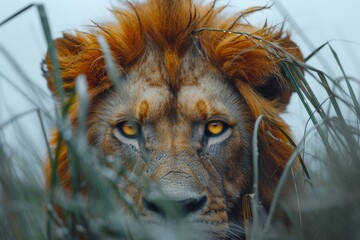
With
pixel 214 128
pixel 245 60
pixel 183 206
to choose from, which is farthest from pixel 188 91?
pixel 183 206

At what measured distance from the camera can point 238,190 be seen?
3.74 meters

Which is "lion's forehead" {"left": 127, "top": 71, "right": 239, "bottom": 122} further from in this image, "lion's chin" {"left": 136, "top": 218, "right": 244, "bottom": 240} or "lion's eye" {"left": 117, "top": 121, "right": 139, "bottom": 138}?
"lion's chin" {"left": 136, "top": 218, "right": 244, "bottom": 240}

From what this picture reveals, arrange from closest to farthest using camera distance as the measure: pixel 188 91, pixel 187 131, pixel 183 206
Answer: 1. pixel 183 206
2. pixel 187 131
3. pixel 188 91

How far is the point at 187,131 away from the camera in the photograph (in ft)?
12.0

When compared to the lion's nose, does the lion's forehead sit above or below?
above

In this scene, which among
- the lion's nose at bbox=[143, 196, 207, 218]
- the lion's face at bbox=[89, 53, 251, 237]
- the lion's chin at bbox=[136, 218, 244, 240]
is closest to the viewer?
the lion's chin at bbox=[136, 218, 244, 240]

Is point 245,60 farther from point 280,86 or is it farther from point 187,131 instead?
point 187,131

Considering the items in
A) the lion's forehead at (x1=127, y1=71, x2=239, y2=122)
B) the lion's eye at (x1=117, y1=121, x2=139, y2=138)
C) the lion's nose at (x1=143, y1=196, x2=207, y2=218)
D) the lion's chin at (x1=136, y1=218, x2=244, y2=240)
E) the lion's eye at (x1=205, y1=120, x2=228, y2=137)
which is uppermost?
the lion's forehead at (x1=127, y1=71, x2=239, y2=122)

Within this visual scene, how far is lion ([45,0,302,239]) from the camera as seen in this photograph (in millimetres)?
3682

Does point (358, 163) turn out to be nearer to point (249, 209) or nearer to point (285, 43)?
point (249, 209)

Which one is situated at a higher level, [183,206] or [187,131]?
[187,131]

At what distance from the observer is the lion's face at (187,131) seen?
3420 mm

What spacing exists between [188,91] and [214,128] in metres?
A: 0.26

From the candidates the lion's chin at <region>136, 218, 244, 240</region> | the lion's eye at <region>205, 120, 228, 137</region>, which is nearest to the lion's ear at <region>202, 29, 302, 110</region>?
the lion's eye at <region>205, 120, 228, 137</region>
